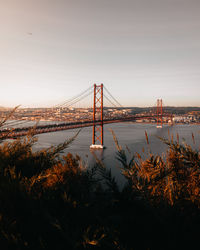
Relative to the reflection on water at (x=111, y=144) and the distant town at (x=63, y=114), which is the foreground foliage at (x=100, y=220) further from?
the reflection on water at (x=111, y=144)

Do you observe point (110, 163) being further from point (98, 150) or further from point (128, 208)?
point (128, 208)

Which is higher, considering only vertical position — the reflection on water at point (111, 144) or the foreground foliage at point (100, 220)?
the foreground foliage at point (100, 220)

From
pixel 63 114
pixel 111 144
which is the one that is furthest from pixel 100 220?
pixel 63 114

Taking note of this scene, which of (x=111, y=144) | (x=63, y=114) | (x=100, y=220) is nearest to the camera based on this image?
(x=100, y=220)

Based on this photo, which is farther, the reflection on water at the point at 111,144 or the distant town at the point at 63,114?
the reflection on water at the point at 111,144

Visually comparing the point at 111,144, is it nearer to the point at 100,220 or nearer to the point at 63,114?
the point at 63,114

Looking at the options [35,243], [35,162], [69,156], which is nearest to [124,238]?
[35,243]

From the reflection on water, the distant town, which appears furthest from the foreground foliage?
the reflection on water

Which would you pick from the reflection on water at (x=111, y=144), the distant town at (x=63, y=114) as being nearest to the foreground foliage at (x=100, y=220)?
the distant town at (x=63, y=114)

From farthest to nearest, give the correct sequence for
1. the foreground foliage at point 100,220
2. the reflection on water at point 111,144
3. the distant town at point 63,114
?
the reflection on water at point 111,144 < the distant town at point 63,114 < the foreground foliage at point 100,220

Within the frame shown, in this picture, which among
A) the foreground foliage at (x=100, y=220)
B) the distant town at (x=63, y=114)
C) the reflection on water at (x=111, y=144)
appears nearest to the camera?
the foreground foliage at (x=100, y=220)

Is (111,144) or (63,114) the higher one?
(63,114)
